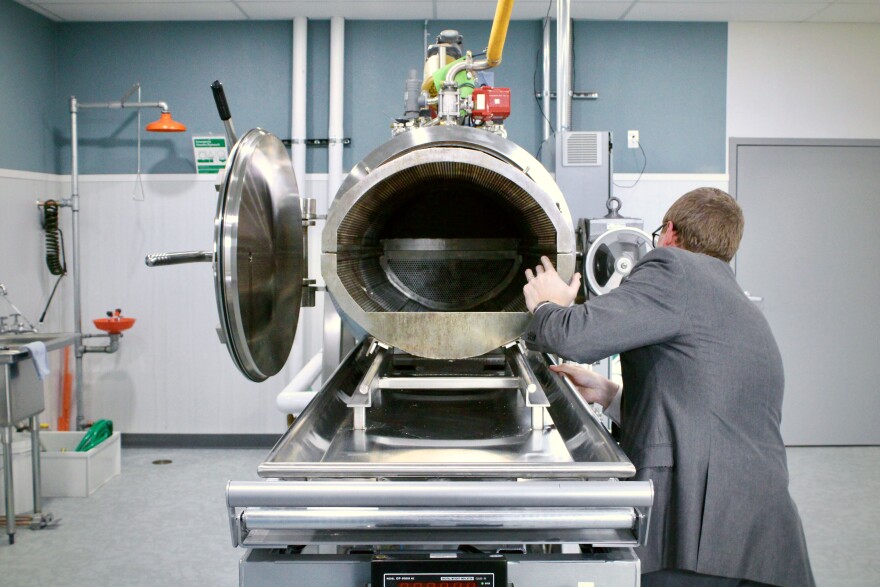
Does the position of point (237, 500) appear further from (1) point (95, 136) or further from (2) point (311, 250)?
(1) point (95, 136)

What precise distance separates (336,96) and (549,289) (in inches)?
126

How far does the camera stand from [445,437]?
4.60 feet

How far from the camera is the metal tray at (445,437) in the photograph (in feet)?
3.55

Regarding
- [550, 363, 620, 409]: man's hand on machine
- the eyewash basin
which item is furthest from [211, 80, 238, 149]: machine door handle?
the eyewash basin

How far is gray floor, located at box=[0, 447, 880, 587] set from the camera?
2.83 m

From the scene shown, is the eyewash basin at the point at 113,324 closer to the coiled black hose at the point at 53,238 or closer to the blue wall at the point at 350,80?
the coiled black hose at the point at 53,238

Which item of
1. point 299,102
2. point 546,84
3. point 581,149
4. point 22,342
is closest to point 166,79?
point 299,102

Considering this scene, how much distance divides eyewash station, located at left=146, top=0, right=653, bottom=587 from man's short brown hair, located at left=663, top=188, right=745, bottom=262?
10.6 inches

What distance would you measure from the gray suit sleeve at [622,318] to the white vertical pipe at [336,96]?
3.15m

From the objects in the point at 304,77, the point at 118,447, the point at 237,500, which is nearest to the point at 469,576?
the point at 237,500

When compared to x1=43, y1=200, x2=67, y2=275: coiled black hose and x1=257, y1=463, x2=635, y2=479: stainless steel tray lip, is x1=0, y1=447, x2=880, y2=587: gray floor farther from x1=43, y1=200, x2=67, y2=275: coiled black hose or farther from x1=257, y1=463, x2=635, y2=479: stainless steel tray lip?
x1=257, y1=463, x2=635, y2=479: stainless steel tray lip

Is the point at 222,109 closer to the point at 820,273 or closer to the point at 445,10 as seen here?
the point at 445,10

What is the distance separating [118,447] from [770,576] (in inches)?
141

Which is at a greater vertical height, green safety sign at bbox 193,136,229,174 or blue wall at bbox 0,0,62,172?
blue wall at bbox 0,0,62,172
